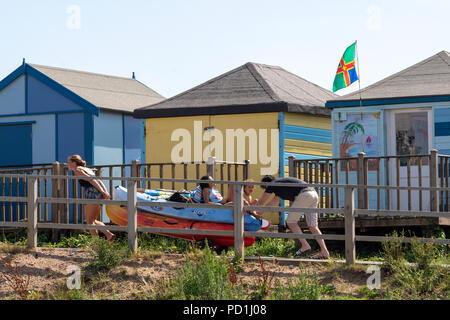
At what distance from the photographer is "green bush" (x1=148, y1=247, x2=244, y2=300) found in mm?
9531

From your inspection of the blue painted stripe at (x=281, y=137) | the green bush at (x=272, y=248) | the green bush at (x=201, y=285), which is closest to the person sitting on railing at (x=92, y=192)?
the green bush at (x=272, y=248)

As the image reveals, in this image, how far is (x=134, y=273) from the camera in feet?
35.7

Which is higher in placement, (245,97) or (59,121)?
(245,97)

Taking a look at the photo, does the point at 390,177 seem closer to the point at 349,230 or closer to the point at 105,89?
the point at 349,230

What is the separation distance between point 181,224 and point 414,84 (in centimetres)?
616

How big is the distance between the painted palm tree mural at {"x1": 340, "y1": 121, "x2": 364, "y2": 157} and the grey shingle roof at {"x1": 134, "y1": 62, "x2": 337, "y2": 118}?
4.06 ft

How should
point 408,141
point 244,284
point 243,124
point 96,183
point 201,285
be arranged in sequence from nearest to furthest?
point 201,285 → point 244,284 → point 96,183 → point 408,141 → point 243,124

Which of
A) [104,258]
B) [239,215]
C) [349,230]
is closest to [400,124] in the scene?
[349,230]

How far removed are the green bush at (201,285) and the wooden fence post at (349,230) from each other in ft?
5.49

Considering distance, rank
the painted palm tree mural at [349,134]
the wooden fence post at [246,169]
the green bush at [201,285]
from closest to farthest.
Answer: the green bush at [201,285] → the wooden fence post at [246,169] → the painted palm tree mural at [349,134]

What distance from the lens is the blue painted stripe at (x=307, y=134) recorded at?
17.0 m

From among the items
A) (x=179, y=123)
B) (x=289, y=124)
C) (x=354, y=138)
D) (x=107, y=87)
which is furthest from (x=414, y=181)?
(x=107, y=87)

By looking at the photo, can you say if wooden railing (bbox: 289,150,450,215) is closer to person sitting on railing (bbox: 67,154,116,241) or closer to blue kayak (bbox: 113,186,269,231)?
blue kayak (bbox: 113,186,269,231)

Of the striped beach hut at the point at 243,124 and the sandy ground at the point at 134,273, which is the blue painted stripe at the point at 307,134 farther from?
the sandy ground at the point at 134,273
